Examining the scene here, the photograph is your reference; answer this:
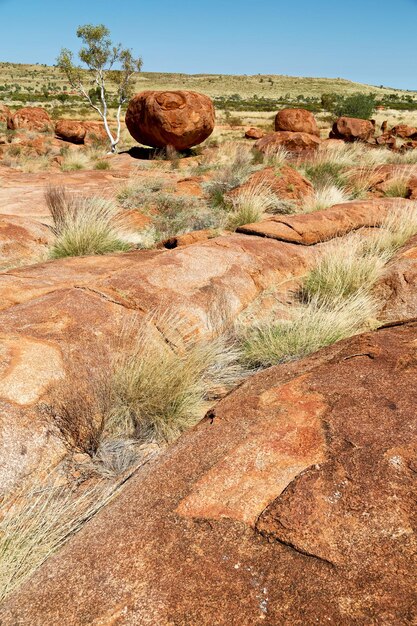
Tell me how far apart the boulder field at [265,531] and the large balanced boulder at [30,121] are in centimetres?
2827

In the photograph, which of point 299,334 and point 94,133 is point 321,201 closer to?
point 299,334

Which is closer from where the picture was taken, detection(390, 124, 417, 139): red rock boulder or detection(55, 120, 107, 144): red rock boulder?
detection(55, 120, 107, 144): red rock boulder

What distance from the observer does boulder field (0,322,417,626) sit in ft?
4.08

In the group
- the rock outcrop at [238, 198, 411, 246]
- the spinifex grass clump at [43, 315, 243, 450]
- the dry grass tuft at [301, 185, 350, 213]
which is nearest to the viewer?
the spinifex grass clump at [43, 315, 243, 450]

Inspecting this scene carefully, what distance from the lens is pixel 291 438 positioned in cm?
181

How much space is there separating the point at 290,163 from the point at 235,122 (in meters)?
21.2

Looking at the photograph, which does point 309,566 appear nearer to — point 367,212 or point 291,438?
point 291,438

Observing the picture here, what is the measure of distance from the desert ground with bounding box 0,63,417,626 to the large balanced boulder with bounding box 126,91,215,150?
12098 millimetres

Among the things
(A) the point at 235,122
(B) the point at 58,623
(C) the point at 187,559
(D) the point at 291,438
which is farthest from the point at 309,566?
(A) the point at 235,122

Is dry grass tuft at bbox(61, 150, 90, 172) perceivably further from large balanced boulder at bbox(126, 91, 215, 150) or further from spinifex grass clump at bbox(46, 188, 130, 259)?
spinifex grass clump at bbox(46, 188, 130, 259)

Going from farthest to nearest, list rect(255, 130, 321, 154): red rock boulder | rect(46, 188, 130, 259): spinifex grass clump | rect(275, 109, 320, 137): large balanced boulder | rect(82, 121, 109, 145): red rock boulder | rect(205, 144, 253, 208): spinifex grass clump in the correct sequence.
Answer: rect(82, 121, 109, 145): red rock boulder < rect(275, 109, 320, 137): large balanced boulder < rect(255, 130, 321, 154): red rock boulder < rect(205, 144, 253, 208): spinifex grass clump < rect(46, 188, 130, 259): spinifex grass clump

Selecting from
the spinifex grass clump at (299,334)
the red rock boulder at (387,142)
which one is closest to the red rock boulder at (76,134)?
the red rock boulder at (387,142)

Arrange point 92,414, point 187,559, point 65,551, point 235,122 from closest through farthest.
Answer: point 187,559, point 65,551, point 92,414, point 235,122

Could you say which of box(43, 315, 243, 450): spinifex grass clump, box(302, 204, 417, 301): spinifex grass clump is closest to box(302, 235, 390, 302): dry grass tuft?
box(302, 204, 417, 301): spinifex grass clump
